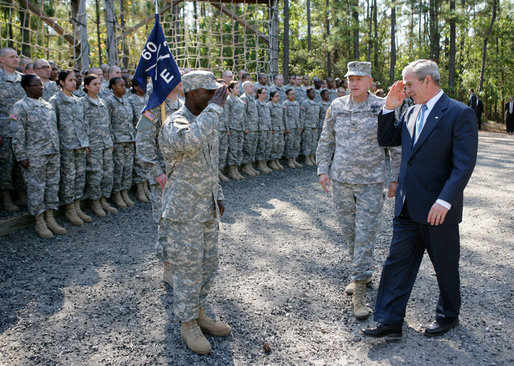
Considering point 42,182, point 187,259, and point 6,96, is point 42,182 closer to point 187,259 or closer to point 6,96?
point 6,96

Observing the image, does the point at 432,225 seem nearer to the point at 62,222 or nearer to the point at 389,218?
the point at 389,218

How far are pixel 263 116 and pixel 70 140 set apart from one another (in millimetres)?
5270

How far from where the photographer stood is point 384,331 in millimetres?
3293

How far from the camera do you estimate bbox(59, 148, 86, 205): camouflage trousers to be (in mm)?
6059

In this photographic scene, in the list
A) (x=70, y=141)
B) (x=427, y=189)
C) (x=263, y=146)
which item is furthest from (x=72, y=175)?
(x=263, y=146)

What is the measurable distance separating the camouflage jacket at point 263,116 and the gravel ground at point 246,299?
413cm

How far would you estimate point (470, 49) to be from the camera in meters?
27.8

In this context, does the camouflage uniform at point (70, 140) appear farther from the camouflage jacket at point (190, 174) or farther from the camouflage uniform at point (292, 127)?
the camouflage uniform at point (292, 127)

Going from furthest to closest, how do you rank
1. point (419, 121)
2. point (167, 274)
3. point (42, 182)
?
point (42, 182) → point (167, 274) → point (419, 121)

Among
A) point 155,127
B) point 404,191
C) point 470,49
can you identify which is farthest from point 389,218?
point 470,49

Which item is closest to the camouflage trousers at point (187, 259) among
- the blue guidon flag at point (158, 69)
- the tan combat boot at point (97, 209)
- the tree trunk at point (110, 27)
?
the blue guidon flag at point (158, 69)

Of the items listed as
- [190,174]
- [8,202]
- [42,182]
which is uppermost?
[190,174]

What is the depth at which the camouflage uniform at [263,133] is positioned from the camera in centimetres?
1038

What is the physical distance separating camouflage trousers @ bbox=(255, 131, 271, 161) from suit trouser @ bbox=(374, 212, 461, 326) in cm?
728
